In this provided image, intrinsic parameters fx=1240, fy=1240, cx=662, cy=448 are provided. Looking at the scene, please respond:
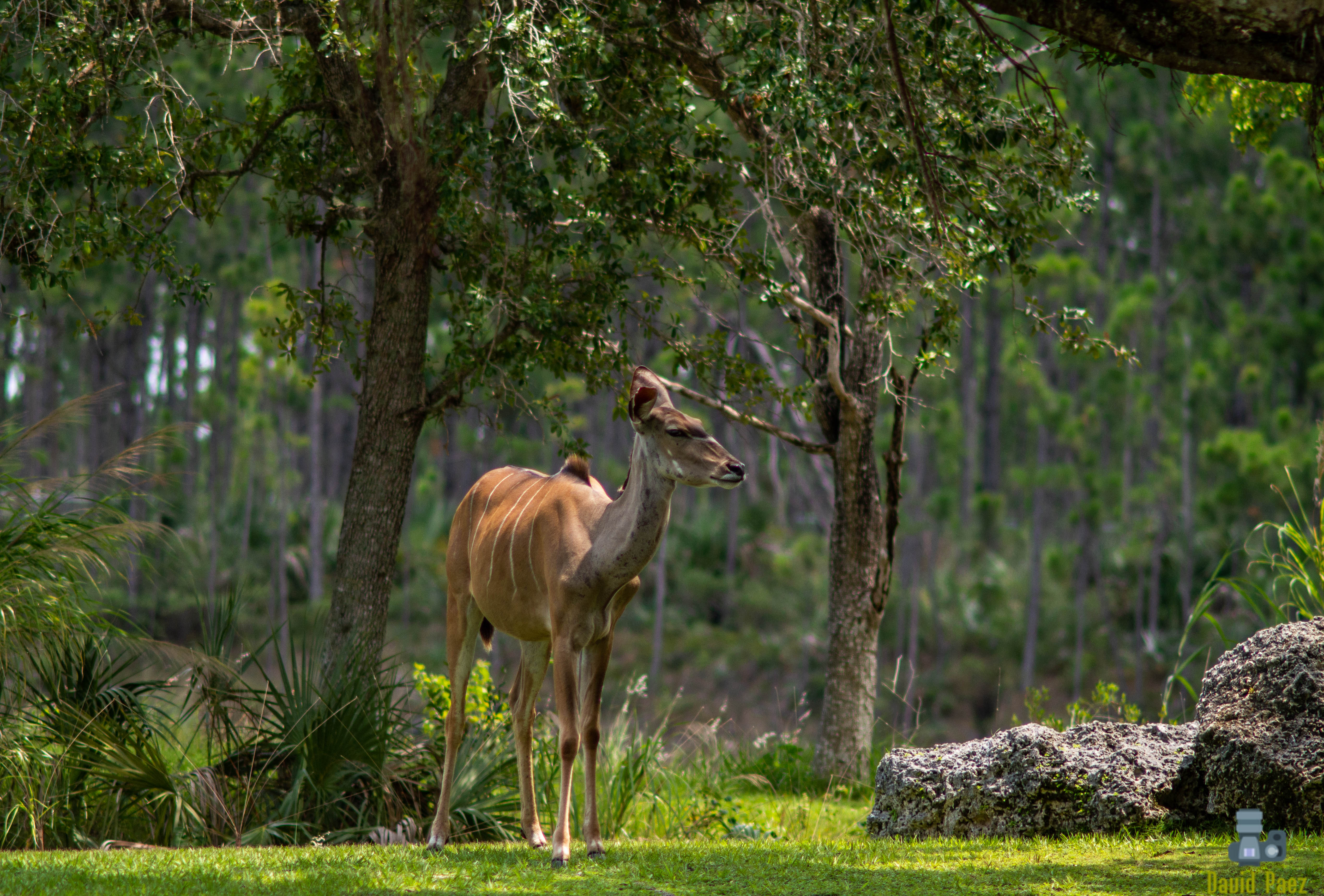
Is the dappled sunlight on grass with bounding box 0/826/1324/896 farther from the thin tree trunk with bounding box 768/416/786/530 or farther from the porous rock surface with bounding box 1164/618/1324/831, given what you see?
the thin tree trunk with bounding box 768/416/786/530

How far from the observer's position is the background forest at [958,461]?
28.5 meters

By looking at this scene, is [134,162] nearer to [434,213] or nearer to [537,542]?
[434,213]

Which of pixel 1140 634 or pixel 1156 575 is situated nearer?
pixel 1140 634

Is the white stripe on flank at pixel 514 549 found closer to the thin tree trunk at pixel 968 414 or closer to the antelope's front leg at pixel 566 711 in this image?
the antelope's front leg at pixel 566 711

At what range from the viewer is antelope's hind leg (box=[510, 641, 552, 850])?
669 cm

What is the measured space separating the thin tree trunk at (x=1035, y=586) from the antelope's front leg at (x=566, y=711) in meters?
26.7

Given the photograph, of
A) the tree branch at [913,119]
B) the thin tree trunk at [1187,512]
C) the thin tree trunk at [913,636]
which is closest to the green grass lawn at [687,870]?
the tree branch at [913,119]

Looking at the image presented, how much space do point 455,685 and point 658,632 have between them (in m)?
26.7

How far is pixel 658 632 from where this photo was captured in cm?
3331

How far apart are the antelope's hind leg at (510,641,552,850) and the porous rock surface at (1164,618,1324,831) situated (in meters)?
3.41

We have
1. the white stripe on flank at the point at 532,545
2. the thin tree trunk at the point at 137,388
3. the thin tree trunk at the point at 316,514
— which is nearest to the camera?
the white stripe on flank at the point at 532,545

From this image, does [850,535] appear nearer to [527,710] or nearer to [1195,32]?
[527,710]

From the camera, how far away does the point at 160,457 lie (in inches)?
1404

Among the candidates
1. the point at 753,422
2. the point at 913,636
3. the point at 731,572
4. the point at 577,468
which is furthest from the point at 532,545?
the point at 731,572
